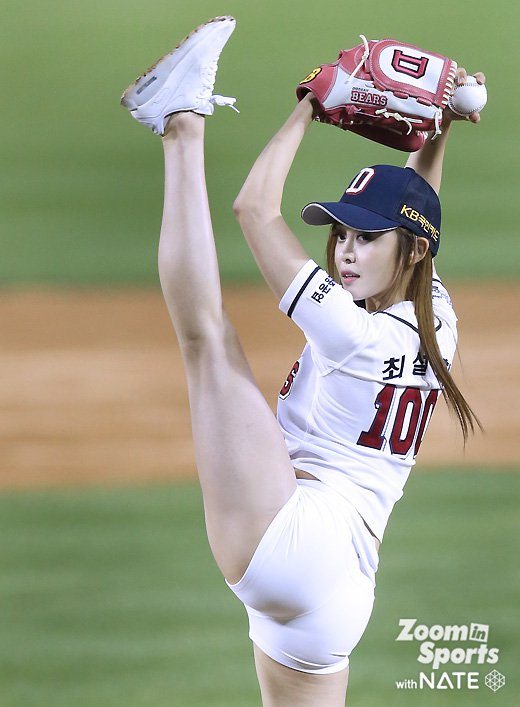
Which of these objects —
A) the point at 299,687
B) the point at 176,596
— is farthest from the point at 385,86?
the point at 176,596

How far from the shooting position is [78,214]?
1.94 meters

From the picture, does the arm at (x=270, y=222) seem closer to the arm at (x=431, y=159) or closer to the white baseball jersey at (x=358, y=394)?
the white baseball jersey at (x=358, y=394)

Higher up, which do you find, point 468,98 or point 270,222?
point 468,98

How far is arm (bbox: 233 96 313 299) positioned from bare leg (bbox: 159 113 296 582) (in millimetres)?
71

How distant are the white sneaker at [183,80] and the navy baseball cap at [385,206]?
0.75 ft

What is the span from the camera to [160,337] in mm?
1941

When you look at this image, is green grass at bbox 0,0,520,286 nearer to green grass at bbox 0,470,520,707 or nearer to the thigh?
green grass at bbox 0,470,520,707

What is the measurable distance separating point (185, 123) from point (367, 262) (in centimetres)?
31

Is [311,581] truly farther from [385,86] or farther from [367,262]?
[385,86]

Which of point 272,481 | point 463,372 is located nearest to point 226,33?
point 272,481

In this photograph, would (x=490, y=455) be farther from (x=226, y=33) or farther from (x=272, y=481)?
(x=226, y=33)

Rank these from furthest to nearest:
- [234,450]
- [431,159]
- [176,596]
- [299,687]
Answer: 1. [176,596]
2. [431,159]
3. [299,687]
4. [234,450]

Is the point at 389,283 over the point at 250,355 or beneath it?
over

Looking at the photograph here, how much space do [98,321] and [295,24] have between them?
30.4 inches
